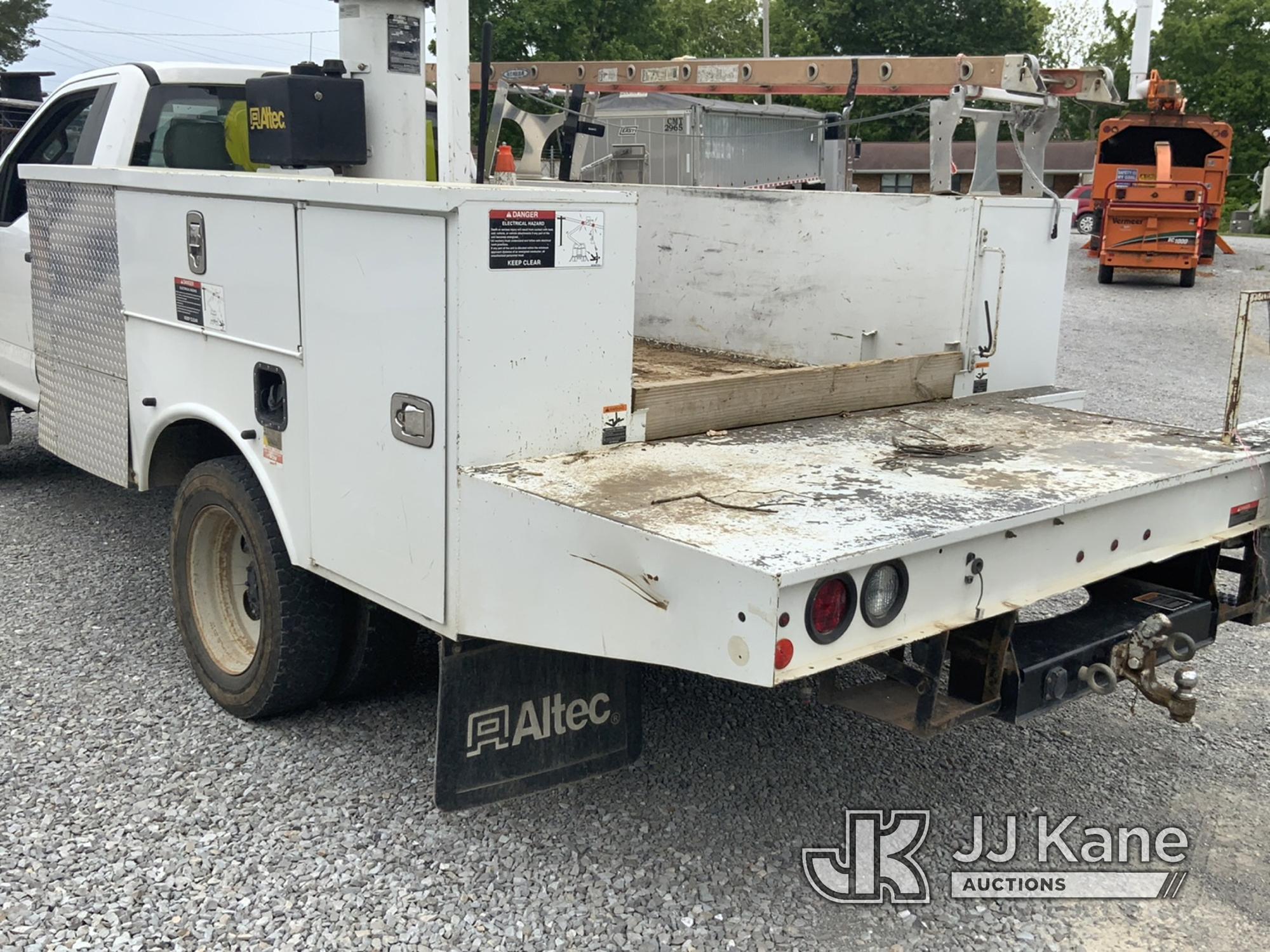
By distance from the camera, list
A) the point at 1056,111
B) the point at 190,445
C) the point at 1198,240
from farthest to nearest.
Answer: the point at 1198,240, the point at 1056,111, the point at 190,445

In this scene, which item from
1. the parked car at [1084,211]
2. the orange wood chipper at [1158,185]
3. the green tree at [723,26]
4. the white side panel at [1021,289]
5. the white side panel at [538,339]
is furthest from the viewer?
the green tree at [723,26]

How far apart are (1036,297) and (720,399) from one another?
1543 mm

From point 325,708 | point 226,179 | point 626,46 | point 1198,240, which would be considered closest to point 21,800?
point 325,708

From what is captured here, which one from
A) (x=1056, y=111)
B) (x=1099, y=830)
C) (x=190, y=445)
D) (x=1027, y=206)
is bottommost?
(x=1099, y=830)

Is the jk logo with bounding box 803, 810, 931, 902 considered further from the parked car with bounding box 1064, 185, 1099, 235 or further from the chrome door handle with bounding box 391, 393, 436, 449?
the parked car with bounding box 1064, 185, 1099, 235

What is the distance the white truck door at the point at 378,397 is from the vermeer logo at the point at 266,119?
2.48 feet

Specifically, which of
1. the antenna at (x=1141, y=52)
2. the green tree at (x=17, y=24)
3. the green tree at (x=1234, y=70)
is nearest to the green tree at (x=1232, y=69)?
the green tree at (x=1234, y=70)

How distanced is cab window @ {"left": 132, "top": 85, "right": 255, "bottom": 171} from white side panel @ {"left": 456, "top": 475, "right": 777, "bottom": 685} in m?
2.57

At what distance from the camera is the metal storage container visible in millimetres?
18031

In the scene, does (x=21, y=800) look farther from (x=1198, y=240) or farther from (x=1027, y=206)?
(x=1198, y=240)

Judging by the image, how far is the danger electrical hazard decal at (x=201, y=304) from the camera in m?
3.89

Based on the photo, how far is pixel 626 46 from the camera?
42.1 metres

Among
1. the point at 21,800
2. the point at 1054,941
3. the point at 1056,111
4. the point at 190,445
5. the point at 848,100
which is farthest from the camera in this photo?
→ the point at 848,100

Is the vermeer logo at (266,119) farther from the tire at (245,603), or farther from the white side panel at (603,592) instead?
the white side panel at (603,592)
